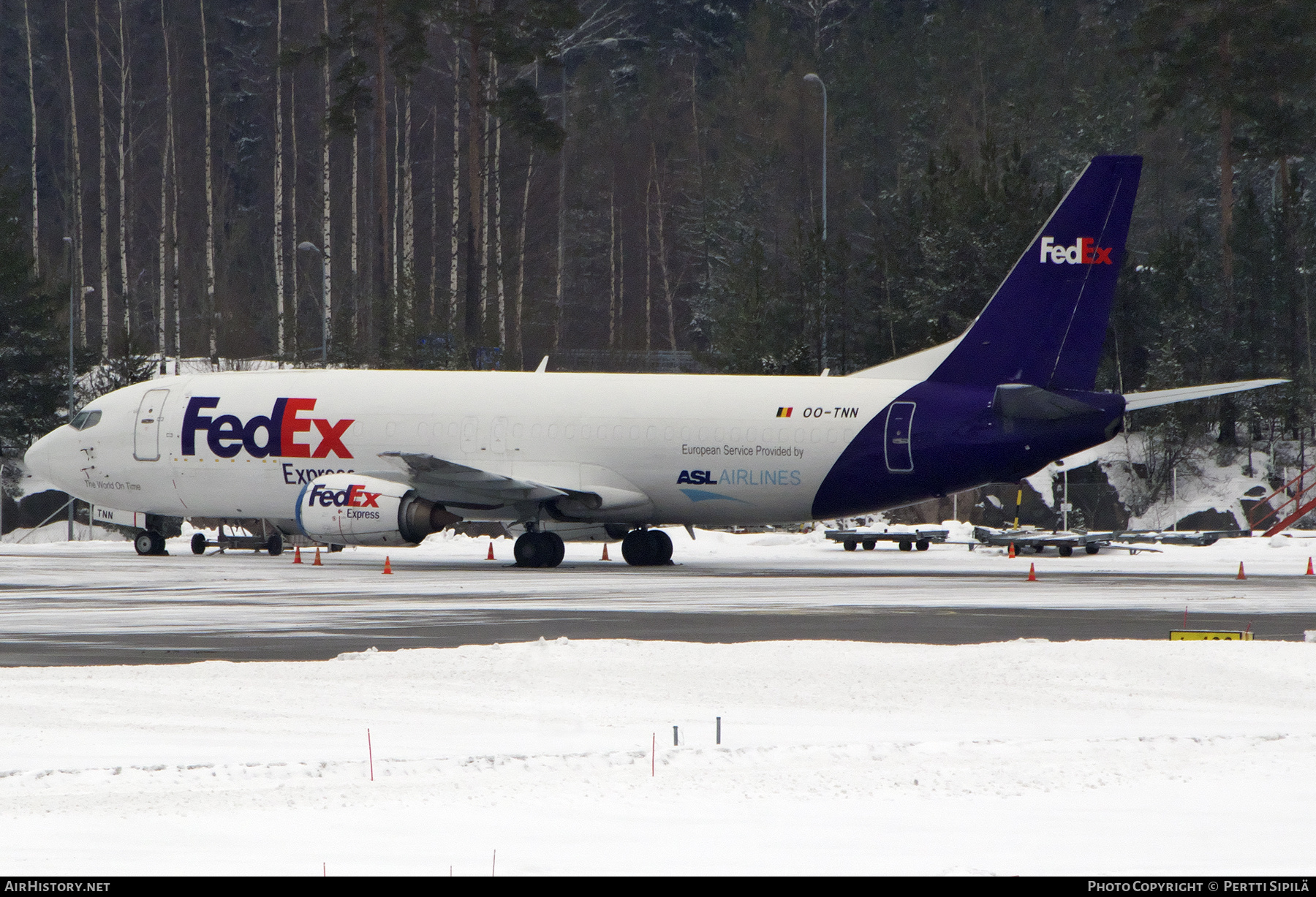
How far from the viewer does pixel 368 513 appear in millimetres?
29266

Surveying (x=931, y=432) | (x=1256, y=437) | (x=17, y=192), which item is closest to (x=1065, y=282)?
(x=931, y=432)

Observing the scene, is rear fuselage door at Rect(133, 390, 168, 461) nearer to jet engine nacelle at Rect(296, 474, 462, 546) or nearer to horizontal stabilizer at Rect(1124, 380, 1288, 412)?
jet engine nacelle at Rect(296, 474, 462, 546)

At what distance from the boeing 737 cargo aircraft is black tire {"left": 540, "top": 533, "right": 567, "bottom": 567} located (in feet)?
0.11

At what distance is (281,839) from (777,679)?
6102 millimetres

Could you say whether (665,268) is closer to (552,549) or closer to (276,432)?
(276,432)

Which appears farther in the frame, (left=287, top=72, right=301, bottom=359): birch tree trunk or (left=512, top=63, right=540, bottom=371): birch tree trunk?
(left=287, top=72, right=301, bottom=359): birch tree trunk

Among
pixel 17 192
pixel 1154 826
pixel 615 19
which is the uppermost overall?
pixel 615 19

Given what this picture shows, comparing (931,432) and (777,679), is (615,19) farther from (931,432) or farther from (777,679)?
(777,679)

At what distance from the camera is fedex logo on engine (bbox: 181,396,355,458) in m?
31.2

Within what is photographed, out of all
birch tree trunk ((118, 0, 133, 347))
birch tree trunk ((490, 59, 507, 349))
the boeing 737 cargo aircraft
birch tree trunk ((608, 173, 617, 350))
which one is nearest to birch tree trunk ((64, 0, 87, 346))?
birch tree trunk ((118, 0, 133, 347))

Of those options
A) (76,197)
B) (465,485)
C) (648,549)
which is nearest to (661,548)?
(648,549)

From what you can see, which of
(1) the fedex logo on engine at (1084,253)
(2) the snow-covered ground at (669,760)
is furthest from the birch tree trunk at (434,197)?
(2) the snow-covered ground at (669,760)

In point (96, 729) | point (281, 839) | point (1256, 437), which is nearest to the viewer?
point (281, 839)

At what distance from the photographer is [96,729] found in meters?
10.3
